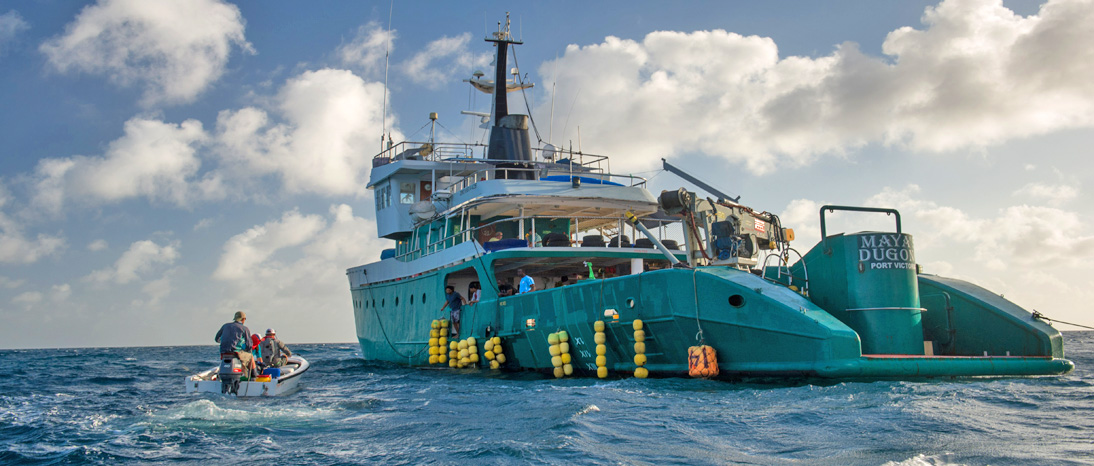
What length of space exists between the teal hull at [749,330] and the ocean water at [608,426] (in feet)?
1.23

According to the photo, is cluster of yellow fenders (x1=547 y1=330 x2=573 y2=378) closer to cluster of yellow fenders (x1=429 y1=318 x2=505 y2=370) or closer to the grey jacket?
cluster of yellow fenders (x1=429 y1=318 x2=505 y2=370)

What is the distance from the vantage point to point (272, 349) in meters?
16.1

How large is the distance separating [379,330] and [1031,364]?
19552 mm

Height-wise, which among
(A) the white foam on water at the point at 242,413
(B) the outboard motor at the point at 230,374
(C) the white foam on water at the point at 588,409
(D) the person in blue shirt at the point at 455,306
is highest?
(D) the person in blue shirt at the point at 455,306

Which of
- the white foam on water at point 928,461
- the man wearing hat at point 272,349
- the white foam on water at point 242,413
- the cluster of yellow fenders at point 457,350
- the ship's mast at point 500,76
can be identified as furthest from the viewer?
the ship's mast at point 500,76

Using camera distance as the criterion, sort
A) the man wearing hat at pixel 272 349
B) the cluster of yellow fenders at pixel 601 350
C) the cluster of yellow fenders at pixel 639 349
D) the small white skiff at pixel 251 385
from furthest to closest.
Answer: the man wearing hat at pixel 272 349 < the cluster of yellow fenders at pixel 601 350 < the small white skiff at pixel 251 385 < the cluster of yellow fenders at pixel 639 349

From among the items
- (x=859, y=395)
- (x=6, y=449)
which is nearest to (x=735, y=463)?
(x=859, y=395)

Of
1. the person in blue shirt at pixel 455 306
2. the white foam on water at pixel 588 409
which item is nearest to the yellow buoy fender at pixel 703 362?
the white foam on water at pixel 588 409

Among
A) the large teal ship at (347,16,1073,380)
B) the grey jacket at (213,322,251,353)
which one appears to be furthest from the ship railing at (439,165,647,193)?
the grey jacket at (213,322,251,353)

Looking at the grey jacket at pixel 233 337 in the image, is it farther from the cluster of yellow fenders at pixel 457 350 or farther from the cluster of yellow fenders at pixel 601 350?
the cluster of yellow fenders at pixel 601 350

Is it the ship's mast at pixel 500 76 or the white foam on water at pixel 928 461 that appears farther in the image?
the ship's mast at pixel 500 76

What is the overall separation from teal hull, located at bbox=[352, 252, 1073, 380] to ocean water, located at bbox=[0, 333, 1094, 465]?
0.38m

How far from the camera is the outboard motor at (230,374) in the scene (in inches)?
555

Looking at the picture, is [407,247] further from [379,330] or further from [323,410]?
[323,410]
